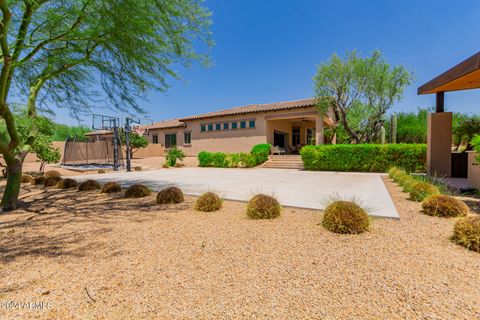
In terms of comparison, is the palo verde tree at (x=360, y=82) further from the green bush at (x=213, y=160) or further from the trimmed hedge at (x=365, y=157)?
the green bush at (x=213, y=160)

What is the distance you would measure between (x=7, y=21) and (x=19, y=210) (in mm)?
4495

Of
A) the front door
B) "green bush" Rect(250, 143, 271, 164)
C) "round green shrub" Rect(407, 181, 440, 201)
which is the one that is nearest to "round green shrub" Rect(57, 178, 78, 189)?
"round green shrub" Rect(407, 181, 440, 201)

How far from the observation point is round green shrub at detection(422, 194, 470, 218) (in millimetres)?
4684

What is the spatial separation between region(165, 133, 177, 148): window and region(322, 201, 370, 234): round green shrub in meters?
26.3

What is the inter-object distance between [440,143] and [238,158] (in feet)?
41.0

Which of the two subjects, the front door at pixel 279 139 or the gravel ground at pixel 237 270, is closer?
the gravel ground at pixel 237 270

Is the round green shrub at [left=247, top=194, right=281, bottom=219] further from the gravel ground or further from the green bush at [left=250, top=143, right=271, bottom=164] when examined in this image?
the green bush at [left=250, top=143, right=271, bottom=164]

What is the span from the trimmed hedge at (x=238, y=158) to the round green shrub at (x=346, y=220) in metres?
14.3

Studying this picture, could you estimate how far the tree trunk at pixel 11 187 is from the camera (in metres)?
6.13

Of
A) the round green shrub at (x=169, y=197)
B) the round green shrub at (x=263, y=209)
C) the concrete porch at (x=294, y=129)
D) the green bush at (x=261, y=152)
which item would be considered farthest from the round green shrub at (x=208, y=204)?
the concrete porch at (x=294, y=129)

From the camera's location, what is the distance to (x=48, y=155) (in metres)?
12.8

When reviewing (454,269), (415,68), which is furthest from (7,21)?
(415,68)

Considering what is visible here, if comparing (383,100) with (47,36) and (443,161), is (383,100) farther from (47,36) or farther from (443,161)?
(47,36)

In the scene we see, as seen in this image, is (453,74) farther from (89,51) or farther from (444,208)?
(89,51)
